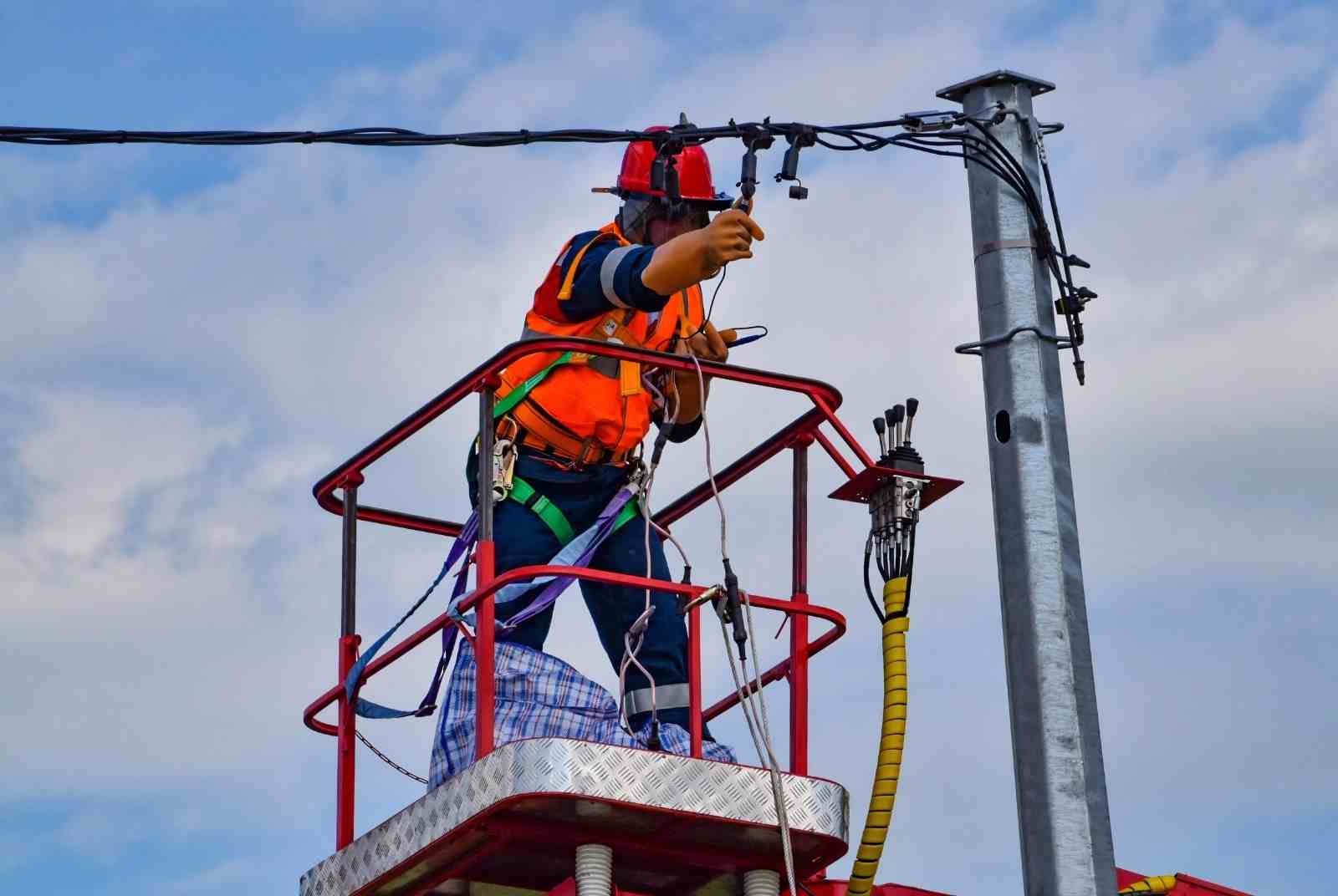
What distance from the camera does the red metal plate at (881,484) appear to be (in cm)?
805

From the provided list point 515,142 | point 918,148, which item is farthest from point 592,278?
point 918,148

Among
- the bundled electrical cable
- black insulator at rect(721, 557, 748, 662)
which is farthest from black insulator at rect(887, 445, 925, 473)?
black insulator at rect(721, 557, 748, 662)

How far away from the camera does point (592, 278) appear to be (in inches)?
346

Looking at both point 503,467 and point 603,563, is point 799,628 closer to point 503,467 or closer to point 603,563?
point 603,563

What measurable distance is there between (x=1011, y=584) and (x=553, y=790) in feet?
5.25

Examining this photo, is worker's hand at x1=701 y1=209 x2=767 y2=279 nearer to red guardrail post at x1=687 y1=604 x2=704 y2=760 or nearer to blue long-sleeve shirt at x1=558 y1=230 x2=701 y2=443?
blue long-sleeve shirt at x1=558 y1=230 x2=701 y2=443

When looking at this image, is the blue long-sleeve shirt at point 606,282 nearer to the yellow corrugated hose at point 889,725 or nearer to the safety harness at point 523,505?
the safety harness at point 523,505

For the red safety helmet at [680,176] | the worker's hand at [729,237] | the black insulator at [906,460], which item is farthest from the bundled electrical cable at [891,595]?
the red safety helmet at [680,176]

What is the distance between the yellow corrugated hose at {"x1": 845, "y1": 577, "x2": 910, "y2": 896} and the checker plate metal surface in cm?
23

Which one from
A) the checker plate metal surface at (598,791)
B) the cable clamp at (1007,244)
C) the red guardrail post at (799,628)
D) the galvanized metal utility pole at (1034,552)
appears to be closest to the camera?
the galvanized metal utility pole at (1034,552)

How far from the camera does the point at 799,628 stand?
341 inches

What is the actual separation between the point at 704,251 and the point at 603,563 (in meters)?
1.46

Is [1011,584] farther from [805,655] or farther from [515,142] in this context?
[515,142]

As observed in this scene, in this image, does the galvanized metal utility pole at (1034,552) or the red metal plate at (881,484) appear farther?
the red metal plate at (881,484)
